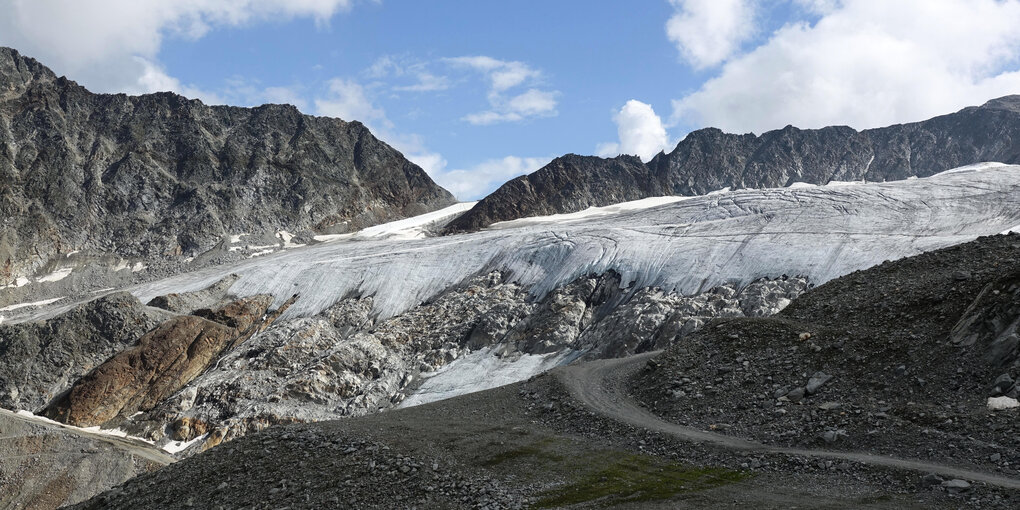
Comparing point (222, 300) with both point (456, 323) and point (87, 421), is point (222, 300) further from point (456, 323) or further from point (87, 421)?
point (456, 323)

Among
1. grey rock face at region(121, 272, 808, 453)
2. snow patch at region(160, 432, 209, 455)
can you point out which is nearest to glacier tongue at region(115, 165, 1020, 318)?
grey rock face at region(121, 272, 808, 453)

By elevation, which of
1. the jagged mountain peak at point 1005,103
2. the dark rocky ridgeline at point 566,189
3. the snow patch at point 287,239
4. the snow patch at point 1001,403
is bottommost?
the snow patch at point 1001,403

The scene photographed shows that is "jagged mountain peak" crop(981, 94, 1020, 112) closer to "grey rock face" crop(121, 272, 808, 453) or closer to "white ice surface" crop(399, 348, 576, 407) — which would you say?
"grey rock face" crop(121, 272, 808, 453)

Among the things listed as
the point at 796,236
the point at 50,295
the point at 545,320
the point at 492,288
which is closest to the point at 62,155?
the point at 50,295

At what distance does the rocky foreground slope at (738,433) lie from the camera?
19953 mm

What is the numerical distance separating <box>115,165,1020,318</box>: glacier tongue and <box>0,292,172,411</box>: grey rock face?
43.2ft

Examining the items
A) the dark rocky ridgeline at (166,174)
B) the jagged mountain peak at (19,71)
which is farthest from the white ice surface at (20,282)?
the jagged mountain peak at (19,71)

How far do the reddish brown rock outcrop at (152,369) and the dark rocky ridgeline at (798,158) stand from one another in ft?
322

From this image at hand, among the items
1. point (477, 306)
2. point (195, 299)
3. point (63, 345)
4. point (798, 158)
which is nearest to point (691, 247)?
point (477, 306)

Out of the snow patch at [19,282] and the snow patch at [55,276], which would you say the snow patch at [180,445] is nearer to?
the snow patch at [19,282]

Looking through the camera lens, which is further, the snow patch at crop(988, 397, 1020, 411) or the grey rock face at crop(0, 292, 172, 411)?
the grey rock face at crop(0, 292, 172, 411)

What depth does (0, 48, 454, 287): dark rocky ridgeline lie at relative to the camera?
128 metres

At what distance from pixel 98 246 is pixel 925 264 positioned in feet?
429

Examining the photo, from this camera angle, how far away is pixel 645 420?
2914cm
